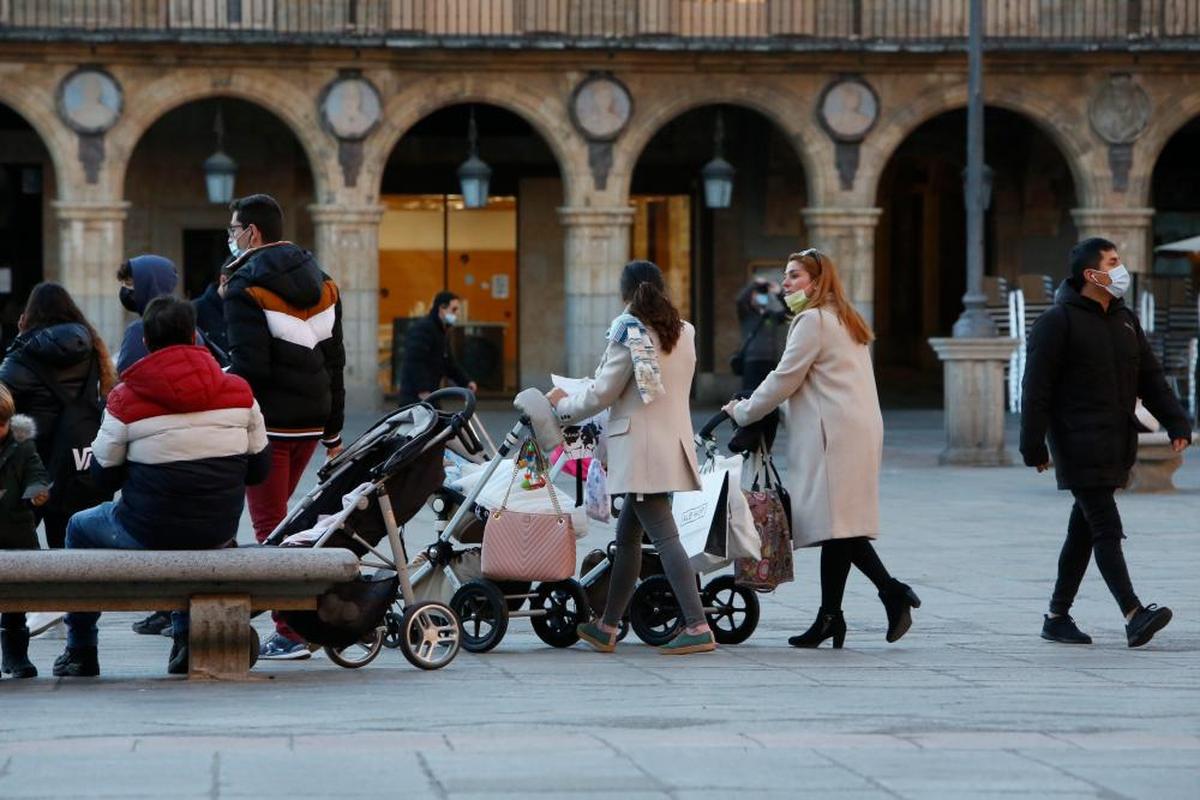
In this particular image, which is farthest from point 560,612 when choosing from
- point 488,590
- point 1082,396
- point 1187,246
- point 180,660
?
point 1187,246

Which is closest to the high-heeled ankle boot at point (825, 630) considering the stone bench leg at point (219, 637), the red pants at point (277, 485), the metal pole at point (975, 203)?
the red pants at point (277, 485)

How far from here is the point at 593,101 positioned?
30.9 m

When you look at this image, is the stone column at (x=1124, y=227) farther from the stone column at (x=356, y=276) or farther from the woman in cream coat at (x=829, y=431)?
the woman in cream coat at (x=829, y=431)

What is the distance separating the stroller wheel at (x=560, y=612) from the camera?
10.4m

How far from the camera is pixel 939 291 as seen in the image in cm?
3975

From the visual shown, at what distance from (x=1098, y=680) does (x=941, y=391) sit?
27108mm

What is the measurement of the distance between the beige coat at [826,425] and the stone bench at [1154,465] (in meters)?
9.46

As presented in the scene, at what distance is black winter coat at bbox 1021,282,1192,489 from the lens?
34.4 ft

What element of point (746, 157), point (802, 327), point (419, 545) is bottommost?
point (419, 545)

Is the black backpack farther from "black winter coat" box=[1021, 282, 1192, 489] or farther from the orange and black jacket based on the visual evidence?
"black winter coat" box=[1021, 282, 1192, 489]

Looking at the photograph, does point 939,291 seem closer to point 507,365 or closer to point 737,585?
point 507,365

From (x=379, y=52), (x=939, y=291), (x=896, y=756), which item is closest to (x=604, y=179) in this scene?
(x=379, y=52)

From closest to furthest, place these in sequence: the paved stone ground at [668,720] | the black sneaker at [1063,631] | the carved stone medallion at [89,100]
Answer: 1. the paved stone ground at [668,720]
2. the black sneaker at [1063,631]
3. the carved stone medallion at [89,100]

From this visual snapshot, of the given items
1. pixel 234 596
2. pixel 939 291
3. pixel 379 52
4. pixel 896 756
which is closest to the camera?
pixel 896 756
